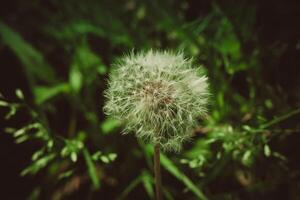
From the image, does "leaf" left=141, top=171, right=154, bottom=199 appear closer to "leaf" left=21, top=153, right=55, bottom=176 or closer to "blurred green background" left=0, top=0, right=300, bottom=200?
"blurred green background" left=0, top=0, right=300, bottom=200

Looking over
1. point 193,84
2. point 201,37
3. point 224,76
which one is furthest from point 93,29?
point 193,84

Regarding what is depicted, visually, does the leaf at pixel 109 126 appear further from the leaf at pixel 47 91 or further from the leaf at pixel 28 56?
the leaf at pixel 28 56

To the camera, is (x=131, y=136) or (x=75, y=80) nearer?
(x=131, y=136)

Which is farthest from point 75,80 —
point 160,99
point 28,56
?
point 160,99

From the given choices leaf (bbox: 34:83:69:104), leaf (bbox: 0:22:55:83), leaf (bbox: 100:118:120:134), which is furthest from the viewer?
leaf (bbox: 0:22:55:83)

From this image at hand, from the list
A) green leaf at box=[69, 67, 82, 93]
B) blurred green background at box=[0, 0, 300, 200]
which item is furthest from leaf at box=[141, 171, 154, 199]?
green leaf at box=[69, 67, 82, 93]

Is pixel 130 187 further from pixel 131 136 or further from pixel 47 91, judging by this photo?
pixel 47 91
